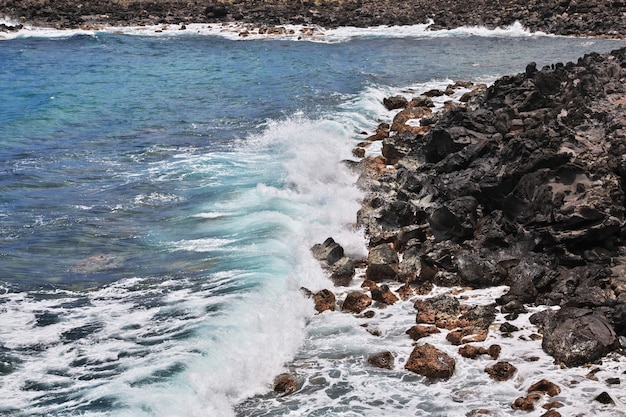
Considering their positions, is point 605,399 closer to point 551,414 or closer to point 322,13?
point 551,414

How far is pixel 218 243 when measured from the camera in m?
14.1

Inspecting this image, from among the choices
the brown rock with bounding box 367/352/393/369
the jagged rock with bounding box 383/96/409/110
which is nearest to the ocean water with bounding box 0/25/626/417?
the brown rock with bounding box 367/352/393/369

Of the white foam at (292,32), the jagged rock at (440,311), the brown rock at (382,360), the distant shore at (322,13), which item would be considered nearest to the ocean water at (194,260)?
the brown rock at (382,360)

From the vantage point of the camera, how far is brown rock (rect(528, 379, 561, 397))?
28.5 ft

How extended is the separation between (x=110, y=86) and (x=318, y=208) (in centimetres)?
1978

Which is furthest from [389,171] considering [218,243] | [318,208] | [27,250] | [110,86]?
[110,86]

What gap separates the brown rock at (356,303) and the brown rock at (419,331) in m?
1.12

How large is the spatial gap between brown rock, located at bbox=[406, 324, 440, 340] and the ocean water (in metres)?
0.22

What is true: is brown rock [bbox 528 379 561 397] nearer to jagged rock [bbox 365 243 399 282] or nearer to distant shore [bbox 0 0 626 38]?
jagged rock [bbox 365 243 399 282]

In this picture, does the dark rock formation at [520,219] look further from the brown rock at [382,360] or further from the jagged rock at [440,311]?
the brown rock at [382,360]

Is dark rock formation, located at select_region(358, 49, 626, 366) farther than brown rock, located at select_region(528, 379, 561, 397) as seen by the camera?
Yes

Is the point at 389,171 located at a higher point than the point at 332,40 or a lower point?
lower

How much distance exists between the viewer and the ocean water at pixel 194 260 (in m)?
9.12

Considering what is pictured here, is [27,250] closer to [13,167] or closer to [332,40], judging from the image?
[13,167]
